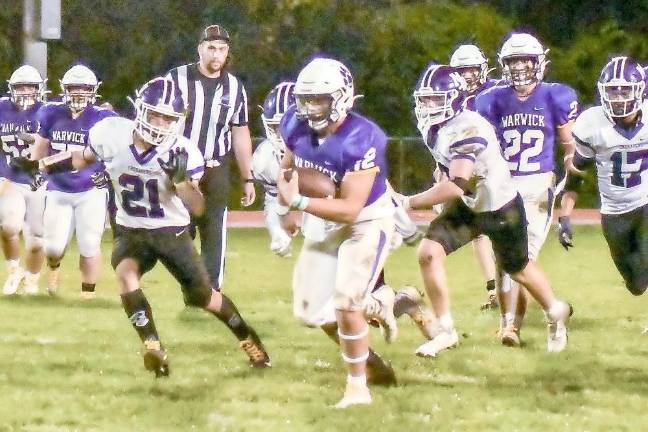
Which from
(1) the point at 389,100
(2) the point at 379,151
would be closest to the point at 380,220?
(2) the point at 379,151

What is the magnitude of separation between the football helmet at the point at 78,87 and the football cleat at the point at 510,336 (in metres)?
3.24

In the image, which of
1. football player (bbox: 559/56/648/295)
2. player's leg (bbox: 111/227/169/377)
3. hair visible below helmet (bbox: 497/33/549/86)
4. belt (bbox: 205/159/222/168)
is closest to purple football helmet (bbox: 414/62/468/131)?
football player (bbox: 559/56/648/295)

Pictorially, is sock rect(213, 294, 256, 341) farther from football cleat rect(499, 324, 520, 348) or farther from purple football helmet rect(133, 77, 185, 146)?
football cleat rect(499, 324, 520, 348)

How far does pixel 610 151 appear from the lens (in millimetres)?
6426

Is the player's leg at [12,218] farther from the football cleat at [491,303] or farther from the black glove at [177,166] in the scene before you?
the black glove at [177,166]

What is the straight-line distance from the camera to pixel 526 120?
22.7 feet

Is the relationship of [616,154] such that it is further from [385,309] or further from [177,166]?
[177,166]

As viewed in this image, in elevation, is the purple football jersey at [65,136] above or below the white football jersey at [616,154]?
below

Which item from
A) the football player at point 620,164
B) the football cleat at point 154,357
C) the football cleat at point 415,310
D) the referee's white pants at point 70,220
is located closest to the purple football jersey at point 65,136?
the referee's white pants at point 70,220

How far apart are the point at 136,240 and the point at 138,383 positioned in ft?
2.04

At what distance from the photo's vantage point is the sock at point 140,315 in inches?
219

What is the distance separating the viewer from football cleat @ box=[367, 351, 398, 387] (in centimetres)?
543

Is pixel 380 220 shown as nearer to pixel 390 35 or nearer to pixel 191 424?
pixel 191 424

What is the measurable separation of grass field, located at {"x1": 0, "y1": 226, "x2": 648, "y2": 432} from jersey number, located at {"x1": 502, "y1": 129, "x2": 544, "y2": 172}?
90 cm
